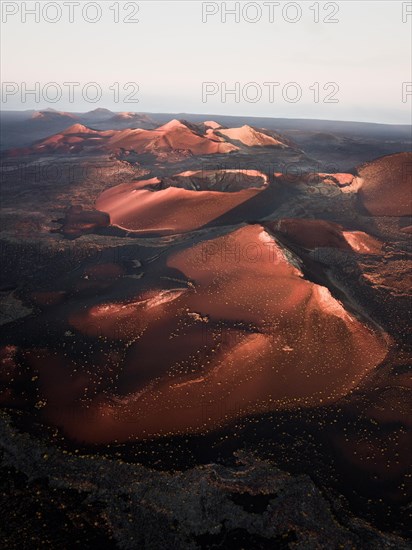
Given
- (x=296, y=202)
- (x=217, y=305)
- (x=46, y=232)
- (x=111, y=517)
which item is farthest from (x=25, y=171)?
(x=111, y=517)

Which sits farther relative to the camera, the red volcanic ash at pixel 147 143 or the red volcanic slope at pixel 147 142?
the red volcanic slope at pixel 147 142

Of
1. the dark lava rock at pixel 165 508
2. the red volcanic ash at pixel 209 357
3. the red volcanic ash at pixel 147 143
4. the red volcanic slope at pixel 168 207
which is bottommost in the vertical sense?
the dark lava rock at pixel 165 508

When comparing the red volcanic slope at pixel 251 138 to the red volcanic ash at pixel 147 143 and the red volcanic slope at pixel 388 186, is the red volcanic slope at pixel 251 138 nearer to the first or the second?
the red volcanic ash at pixel 147 143

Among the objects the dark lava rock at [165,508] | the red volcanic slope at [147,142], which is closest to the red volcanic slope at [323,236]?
the dark lava rock at [165,508]

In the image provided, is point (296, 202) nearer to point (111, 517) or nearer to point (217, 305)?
point (217, 305)

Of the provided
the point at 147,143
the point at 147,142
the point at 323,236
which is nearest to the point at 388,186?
the point at 323,236
